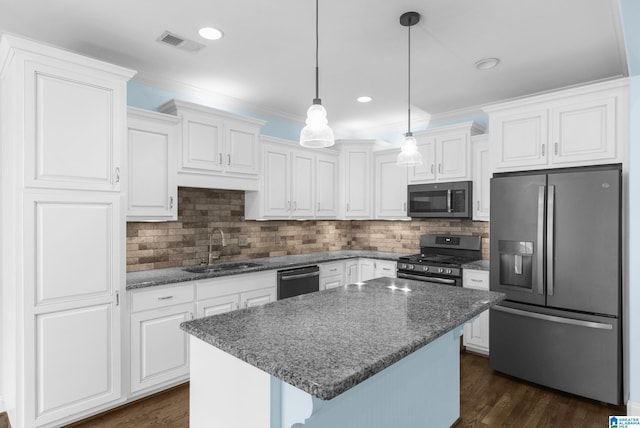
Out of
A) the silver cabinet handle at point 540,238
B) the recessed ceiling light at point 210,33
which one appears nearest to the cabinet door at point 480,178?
the silver cabinet handle at point 540,238

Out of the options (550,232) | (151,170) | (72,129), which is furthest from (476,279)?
(72,129)

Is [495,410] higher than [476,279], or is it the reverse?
[476,279]

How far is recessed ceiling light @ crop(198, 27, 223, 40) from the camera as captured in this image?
2.54 metres

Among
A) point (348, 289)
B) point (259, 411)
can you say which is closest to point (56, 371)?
point (259, 411)

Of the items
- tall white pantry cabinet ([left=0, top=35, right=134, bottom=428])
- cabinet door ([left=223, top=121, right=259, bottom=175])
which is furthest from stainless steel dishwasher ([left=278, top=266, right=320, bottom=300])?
tall white pantry cabinet ([left=0, top=35, right=134, bottom=428])

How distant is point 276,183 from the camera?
4.20 metres

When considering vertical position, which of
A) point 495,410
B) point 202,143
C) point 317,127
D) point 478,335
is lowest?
point 495,410

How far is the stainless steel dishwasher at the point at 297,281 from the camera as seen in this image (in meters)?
3.75

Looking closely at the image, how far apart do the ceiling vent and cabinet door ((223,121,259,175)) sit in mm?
893

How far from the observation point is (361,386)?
159cm

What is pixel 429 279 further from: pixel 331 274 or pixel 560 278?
pixel 560 278

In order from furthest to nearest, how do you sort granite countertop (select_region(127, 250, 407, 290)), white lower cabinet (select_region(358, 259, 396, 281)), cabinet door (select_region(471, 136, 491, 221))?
white lower cabinet (select_region(358, 259, 396, 281)) → cabinet door (select_region(471, 136, 491, 221)) → granite countertop (select_region(127, 250, 407, 290))

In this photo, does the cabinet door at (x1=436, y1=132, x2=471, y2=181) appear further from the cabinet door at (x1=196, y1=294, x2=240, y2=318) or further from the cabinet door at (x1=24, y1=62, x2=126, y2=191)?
the cabinet door at (x1=24, y1=62, x2=126, y2=191)

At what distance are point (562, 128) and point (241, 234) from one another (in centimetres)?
327
